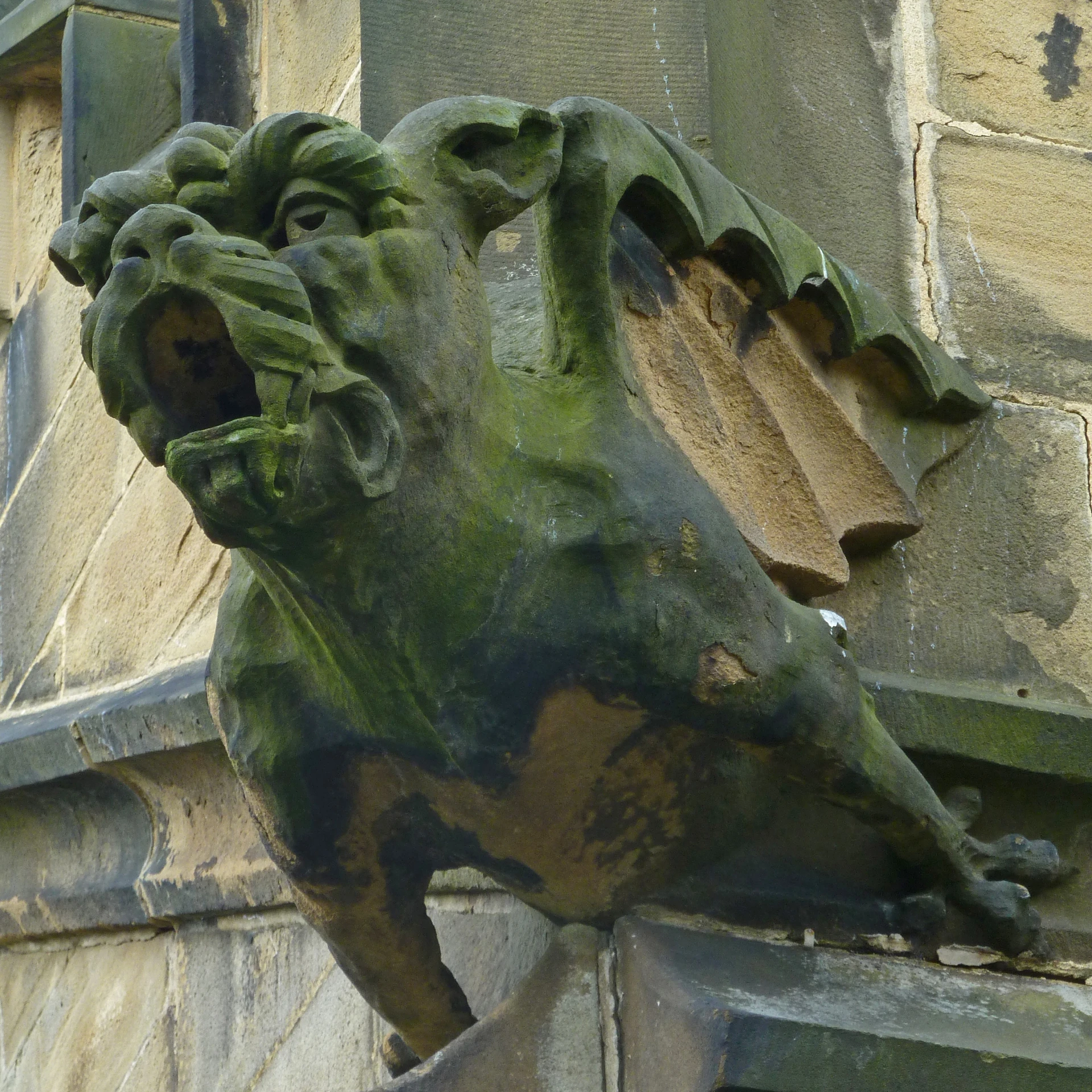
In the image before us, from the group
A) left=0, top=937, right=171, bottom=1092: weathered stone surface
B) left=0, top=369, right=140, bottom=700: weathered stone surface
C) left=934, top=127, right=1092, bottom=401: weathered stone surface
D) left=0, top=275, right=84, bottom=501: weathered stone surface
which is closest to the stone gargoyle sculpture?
left=934, top=127, right=1092, bottom=401: weathered stone surface

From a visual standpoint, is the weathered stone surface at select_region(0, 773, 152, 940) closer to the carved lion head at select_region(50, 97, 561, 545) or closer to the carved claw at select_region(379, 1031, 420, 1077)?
the carved claw at select_region(379, 1031, 420, 1077)

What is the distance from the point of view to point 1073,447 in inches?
86.0

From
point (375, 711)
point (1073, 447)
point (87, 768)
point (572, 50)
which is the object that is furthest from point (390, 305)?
point (87, 768)

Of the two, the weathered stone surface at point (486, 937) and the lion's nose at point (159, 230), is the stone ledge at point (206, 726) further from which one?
the lion's nose at point (159, 230)

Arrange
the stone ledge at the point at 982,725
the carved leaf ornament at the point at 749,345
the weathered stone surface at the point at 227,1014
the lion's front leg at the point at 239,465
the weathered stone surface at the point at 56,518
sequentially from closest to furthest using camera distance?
the lion's front leg at the point at 239,465, the carved leaf ornament at the point at 749,345, the weathered stone surface at the point at 227,1014, the stone ledge at the point at 982,725, the weathered stone surface at the point at 56,518

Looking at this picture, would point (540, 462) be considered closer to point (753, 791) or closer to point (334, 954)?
point (753, 791)

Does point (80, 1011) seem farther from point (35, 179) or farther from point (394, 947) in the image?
point (35, 179)

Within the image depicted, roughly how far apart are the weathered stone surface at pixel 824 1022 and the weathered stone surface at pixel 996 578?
0.36m

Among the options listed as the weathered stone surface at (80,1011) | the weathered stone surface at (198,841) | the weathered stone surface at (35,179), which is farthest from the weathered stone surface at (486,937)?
the weathered stone surface at (35,179)

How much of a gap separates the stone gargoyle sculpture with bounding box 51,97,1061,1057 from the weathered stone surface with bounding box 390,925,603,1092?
0.06m

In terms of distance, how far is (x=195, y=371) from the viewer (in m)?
1.38

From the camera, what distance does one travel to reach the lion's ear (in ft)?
4.85

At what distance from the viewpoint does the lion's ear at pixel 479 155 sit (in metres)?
1.48

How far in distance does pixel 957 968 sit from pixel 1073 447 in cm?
68
